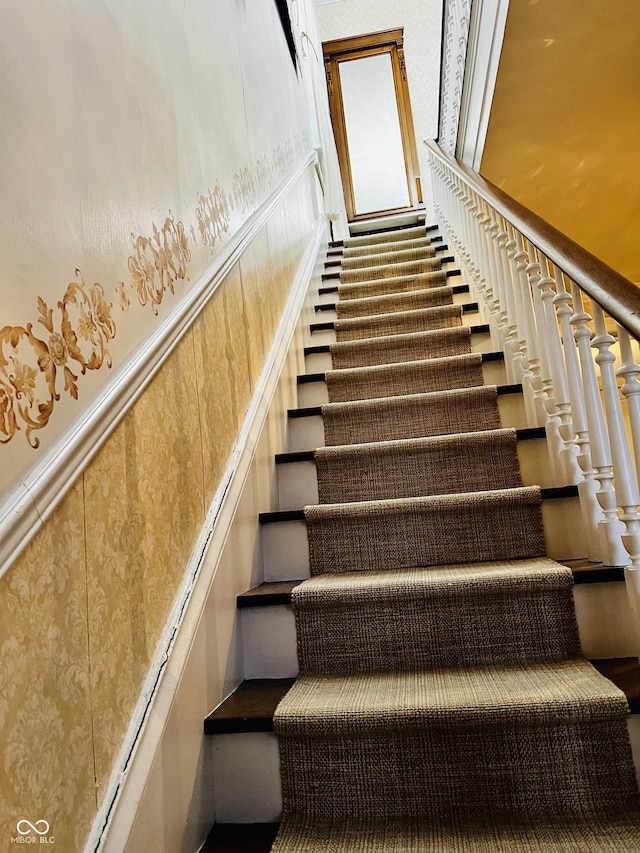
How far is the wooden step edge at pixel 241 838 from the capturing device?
1055 mm

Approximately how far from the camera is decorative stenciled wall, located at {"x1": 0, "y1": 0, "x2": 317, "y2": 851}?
730 mm

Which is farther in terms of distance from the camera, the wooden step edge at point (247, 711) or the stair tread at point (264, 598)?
the stair tread at point (264, 598)

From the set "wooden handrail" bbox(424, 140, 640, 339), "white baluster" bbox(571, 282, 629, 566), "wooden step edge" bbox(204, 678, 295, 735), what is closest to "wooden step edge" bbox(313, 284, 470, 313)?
"wooden handrail" bbox(424, 140, 640, 339)

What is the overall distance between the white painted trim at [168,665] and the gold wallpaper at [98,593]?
0.02 meters

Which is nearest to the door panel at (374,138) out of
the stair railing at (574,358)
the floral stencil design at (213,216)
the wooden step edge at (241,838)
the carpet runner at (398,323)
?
the carpet runner at (398,323)

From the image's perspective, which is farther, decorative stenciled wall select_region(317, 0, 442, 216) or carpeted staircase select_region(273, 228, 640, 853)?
decorative stenciled wall select_region(317, 0, 442, 216)

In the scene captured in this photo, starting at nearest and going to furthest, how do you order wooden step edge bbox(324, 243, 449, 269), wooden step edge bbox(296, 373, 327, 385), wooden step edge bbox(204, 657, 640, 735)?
wooden step edge bbox(204, 657, 640, 735), wooden step edge bbox(296, 373, 327, 385), wooden step edge bbox(324, 243, 449, 269)

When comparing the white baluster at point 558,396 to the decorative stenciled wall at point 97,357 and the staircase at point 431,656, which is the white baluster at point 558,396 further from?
the decorative stenciled wall at point 97,357

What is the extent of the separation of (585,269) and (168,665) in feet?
3.70

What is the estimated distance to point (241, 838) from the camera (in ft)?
3.59

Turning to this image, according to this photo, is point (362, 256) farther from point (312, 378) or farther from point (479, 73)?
point (312, 378)

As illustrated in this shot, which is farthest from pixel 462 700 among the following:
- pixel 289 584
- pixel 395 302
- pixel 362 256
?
pixel 362 256

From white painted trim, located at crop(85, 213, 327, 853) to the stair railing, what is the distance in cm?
84

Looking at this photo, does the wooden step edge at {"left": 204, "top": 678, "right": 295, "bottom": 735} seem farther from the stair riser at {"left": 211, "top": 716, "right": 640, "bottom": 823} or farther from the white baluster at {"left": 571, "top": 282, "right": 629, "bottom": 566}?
the white baluster at {"left": 571, "top": 282, "right": 629, "bottom": 566}
